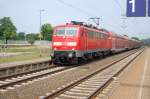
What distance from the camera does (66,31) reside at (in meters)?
→ 23.1

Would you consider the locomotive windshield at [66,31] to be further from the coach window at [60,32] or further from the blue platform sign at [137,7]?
the blue platform sign at [137,7]

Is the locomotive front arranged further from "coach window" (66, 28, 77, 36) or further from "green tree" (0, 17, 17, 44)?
"green tree" (0, 17, 17, 44)

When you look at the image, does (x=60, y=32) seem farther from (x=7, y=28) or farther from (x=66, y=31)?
(x=7, y=28)

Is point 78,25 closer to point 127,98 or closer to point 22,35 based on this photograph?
point 127,98

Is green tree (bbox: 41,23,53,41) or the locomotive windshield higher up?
green tree (bbox: 41,23,53,41)

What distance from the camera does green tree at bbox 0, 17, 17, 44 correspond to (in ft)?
307

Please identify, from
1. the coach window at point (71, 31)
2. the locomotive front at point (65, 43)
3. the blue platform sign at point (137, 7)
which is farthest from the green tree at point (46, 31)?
the blue platform sign at point (137, 7)

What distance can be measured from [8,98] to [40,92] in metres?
1.56

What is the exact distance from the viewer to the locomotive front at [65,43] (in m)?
22.3

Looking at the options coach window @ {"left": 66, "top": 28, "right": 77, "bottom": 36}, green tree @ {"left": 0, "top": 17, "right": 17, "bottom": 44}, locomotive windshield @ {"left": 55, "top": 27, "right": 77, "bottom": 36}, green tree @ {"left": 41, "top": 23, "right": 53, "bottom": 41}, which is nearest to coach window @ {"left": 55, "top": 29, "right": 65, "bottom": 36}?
locomotive windshield @ {"left": 55, "top": 27, "right": 77, "bottom": 36}

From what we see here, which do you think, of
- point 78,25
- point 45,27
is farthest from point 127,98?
point 45,27

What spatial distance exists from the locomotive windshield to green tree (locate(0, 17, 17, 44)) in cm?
7162

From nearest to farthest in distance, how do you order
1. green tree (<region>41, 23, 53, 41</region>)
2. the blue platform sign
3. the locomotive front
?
the blue platform sign, the locomotive front, green tree (<region>41, 23, 53, 41</region>)

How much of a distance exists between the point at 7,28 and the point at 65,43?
7419 centimetres
